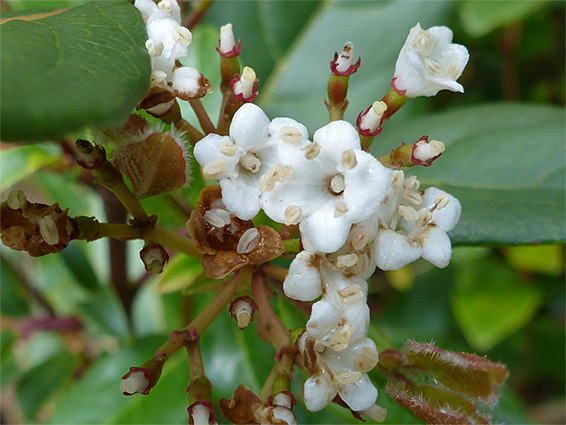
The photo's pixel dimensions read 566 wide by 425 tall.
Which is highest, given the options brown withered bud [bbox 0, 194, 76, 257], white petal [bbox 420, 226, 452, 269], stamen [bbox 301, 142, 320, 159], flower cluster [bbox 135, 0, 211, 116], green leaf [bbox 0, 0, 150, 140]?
green leaf [bbox 0, 0, 150, 140]

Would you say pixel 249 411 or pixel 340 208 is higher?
pixel 340 208

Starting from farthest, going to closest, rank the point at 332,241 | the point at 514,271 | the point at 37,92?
1. the point at 514,271
2. the point at 332,241
3. the point at 37,92

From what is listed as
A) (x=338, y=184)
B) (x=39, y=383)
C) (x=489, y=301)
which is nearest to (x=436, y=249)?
(x=338, y=184)

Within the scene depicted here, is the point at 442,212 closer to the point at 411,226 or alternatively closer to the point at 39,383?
the point at 411,226

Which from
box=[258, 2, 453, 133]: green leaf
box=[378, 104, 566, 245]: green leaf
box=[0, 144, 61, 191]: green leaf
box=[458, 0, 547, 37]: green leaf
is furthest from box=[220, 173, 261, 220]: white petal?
box=[458, 0, 547, 37]: green leaf

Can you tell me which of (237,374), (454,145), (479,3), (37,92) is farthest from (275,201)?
(479,3)

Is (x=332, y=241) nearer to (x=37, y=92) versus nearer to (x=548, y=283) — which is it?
(x=37, y=92)

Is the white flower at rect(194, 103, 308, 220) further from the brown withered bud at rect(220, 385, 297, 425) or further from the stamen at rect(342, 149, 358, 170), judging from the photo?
the brown withered bud at rect(220, 385, 297, 425)
